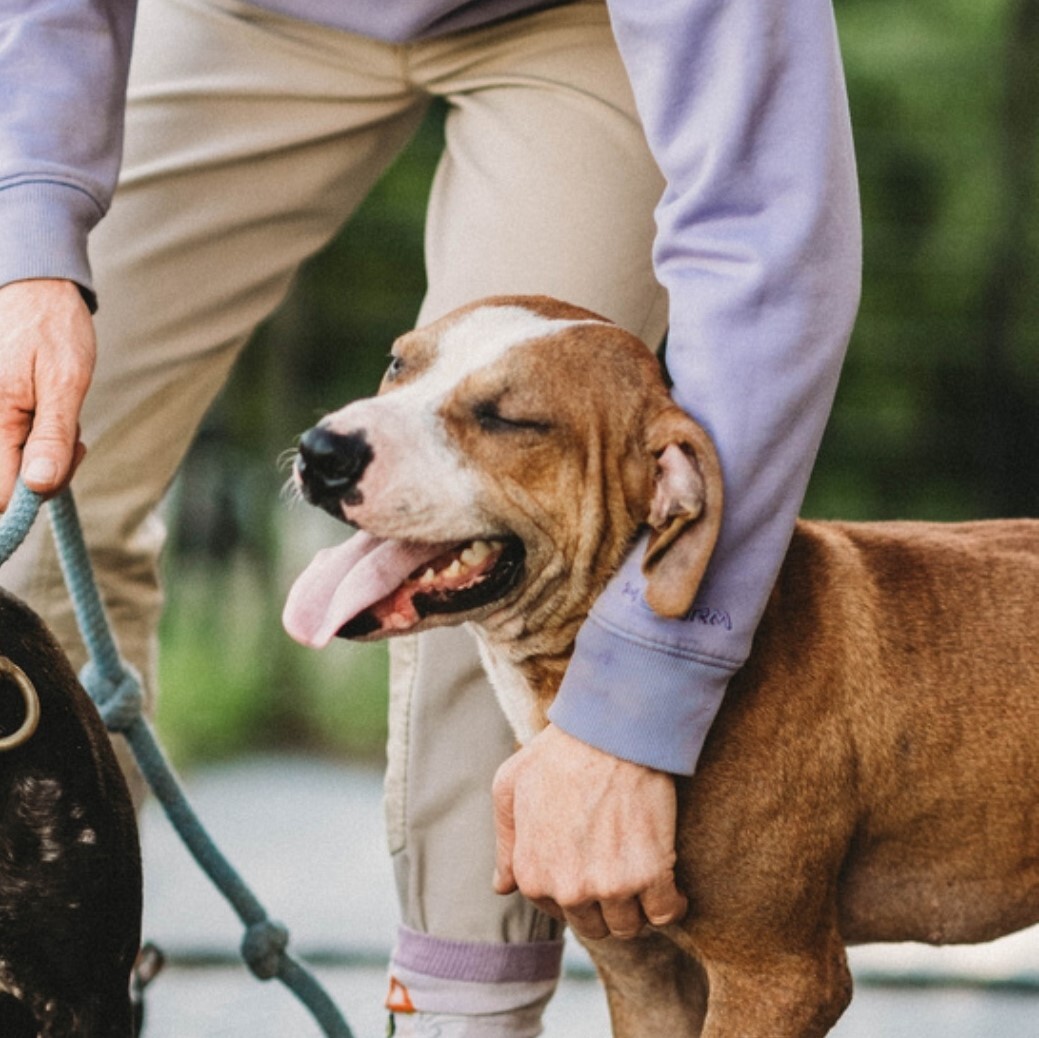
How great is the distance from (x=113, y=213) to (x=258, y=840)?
2820 millimetres

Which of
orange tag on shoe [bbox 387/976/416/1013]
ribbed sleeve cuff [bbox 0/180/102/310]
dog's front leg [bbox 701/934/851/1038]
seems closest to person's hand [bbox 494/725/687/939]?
dog's front leg [bbox 701/934/851/1038]

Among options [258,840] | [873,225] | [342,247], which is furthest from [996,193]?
[258,840]

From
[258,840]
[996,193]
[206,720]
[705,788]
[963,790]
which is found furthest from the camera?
[996,193]

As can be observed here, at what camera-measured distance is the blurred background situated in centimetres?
866

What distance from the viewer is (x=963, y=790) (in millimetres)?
2129

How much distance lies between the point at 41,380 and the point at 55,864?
551 millimetres

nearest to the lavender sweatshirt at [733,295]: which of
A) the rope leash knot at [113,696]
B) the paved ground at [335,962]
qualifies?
the rope leash knot at [113,696]

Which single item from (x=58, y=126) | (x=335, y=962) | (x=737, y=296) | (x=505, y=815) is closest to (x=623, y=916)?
(x=505, y=815)

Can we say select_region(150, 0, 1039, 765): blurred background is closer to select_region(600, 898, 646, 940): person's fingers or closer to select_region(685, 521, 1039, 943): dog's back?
select_region(685, 521, 1039, 943): dog's back

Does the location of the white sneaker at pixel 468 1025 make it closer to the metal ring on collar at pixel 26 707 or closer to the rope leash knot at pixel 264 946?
the rope leash knot at pixel 264 946

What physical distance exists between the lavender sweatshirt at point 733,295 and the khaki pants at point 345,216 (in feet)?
1.14

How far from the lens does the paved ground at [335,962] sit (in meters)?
3.19

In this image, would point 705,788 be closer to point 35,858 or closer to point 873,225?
point 35,858

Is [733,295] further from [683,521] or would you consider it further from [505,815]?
[505,815]
